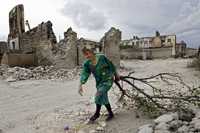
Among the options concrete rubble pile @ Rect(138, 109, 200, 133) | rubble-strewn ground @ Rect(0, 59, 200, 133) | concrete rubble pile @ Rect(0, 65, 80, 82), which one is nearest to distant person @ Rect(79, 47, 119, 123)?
rubble-strewn ground @ Rect(0, 59, 200, 133)

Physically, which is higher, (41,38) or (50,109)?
(41,38)

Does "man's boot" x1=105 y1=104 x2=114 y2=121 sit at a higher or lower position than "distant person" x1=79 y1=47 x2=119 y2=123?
lower

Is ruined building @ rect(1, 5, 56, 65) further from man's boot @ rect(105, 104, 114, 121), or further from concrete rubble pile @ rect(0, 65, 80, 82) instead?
man's boot @ rect(105, 104, 114, 121)

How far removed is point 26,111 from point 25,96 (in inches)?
102

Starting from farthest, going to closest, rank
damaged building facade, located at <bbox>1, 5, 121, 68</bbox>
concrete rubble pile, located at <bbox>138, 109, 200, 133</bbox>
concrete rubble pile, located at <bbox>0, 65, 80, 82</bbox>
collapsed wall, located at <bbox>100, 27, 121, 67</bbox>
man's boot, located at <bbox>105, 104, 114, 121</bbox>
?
collapsed wall, located at <bbox>100, 27, 121, 67</bbox>
damaged building facade, located at <bbox>1, 5, 121, 68</bbox>
concrete rubble pile, located at <bbox>0, 65, 80, 82</bbox>
man's boot, located at <bbox>105, 104, 114, 121</bbox>
concrete rubble pile, located at <bbox>138, 109, 200, 133</bbox>

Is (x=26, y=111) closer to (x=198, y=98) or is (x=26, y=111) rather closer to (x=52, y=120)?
(x=52, y=120)

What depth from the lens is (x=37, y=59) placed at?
19031 millimetres

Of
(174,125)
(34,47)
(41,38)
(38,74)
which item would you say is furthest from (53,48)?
(174,125)

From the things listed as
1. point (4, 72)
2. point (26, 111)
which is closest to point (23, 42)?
point (4, 72)

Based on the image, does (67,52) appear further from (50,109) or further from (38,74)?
(50,109)

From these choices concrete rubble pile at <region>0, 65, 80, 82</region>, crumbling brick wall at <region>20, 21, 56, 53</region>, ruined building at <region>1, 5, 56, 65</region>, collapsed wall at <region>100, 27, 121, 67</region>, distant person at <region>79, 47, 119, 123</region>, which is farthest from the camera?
crumbling brick wall at <region>20, 21, 56, 53</region>

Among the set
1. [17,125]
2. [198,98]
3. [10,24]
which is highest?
[10,24]

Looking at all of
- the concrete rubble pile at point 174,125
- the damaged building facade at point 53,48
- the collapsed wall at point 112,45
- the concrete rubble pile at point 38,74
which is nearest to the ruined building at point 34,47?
the damaged building facade at point 53,48

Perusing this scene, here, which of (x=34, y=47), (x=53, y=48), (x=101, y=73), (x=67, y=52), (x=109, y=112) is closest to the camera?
(x=101, y=73)
